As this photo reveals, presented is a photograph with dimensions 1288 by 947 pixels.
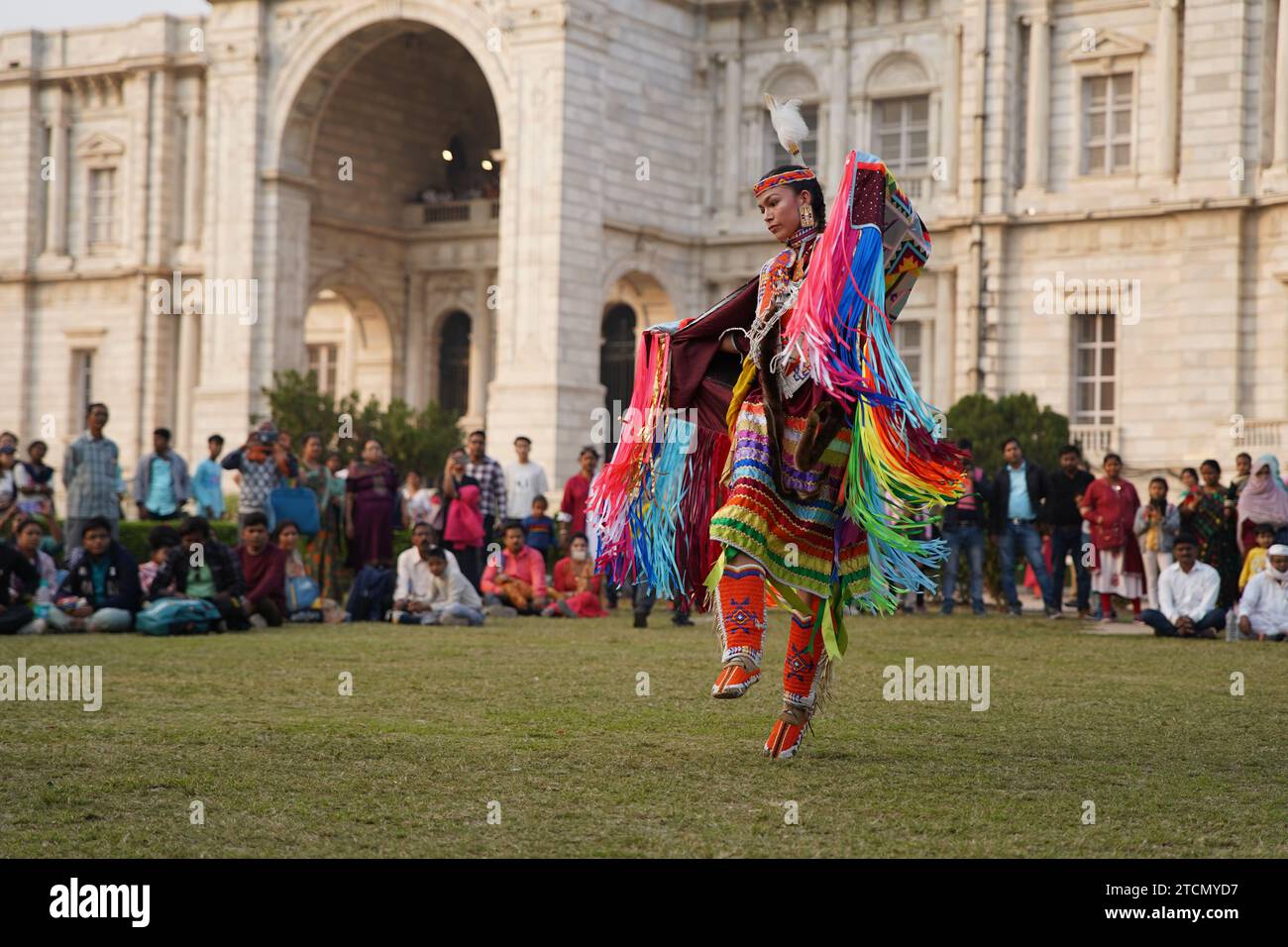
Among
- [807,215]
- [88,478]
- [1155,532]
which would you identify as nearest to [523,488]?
[88,478]

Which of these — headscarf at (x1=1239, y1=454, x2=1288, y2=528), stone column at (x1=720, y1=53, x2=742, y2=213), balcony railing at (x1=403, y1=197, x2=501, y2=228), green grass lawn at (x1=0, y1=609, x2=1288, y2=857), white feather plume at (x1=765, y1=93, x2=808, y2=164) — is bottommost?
green grass lawn at (x1=0, y1=609, x2=1288, y2=857)

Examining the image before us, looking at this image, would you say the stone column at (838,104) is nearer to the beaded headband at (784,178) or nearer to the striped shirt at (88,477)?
the striped shirt at (88,477)

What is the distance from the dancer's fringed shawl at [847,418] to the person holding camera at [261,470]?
9991 mm

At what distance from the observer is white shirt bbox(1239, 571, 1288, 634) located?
53.8 ft

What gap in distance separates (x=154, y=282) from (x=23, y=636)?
26.8 metres

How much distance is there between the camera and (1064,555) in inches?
797

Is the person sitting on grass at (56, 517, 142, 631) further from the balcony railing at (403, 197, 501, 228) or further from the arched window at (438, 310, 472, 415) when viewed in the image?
the arched window at (438, 310, 472, 415)

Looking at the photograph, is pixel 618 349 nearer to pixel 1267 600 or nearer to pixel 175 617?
pixel 1267 600

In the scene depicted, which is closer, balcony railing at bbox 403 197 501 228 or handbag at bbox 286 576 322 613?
handbag at bbox 286 576 322 613

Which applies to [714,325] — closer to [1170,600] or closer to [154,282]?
[1170,600]

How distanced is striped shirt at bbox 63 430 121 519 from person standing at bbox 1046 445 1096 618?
9596 millimetres

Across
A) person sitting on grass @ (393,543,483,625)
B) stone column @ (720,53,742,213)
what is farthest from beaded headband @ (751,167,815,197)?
stone column @ (720,53,742,213)

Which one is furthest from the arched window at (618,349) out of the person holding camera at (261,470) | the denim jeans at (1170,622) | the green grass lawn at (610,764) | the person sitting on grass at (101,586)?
the green grass lawn at (610,764)

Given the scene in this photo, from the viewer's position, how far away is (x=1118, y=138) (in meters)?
32.1
